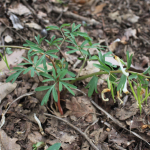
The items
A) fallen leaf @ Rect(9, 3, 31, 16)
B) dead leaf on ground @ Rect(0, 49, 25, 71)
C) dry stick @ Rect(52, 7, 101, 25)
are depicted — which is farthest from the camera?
dry stick @ Rect(52, 7, 101, 25)

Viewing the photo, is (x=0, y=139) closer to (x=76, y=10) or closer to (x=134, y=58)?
(x=134, y=58)

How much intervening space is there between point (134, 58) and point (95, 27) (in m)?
1.11

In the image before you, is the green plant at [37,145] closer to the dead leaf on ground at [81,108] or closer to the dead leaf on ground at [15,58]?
the dead leaf on ground at [81,108]

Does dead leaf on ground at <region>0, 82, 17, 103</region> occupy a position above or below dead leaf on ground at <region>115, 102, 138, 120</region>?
above

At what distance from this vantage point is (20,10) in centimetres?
271

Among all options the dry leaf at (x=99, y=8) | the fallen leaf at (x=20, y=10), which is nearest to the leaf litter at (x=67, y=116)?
the fallen leaf at (x=20, y=10)

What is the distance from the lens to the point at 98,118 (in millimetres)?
1847

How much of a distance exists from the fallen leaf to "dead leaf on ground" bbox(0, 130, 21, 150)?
2122mm

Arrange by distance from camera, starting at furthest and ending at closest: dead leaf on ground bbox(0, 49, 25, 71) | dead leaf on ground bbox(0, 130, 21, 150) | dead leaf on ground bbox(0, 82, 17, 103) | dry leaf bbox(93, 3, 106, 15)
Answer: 1. dry leaf bbox(93, 3, 106, 15)
2. dead leaf on ground bbox(0, 49, 25, 71)
3. dead leaf on ground bbox(0, 82, 17, 103)
4. dead leaf on ground bbox(0, 130, 21, 150)

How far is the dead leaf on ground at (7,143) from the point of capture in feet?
4.81

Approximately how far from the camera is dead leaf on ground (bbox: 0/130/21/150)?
4.81ft

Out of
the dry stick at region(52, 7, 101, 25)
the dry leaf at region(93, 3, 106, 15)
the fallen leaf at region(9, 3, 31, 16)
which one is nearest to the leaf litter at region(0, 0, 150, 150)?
the fallen leaf at region(9, 3, 31, 16)

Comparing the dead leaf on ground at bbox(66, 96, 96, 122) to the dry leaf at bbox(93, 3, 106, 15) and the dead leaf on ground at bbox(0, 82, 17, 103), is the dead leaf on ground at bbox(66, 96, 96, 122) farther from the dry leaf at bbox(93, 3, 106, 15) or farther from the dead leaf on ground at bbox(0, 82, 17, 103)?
the dry leaf at bbox(93, 3, 106, 15)

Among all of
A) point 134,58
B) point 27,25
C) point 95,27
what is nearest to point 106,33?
point 95,27
